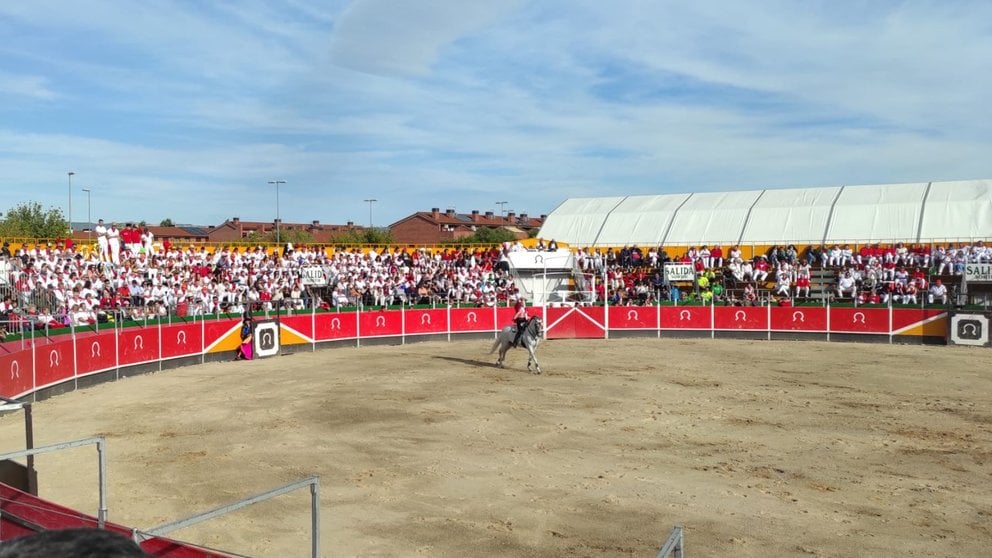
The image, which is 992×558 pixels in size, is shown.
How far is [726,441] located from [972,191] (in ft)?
148

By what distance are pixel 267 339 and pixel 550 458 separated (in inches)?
767

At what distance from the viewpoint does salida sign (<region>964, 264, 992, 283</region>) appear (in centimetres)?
3519

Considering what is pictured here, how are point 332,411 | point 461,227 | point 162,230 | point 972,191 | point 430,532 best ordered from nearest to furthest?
point 430,532, point 332,411, point 972,191, point 461,227, point 162,230

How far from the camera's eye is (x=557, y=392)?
2194 centimetres

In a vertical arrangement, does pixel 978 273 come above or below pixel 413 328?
above

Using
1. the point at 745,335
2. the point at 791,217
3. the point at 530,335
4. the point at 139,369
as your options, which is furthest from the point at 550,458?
the point at 791,217

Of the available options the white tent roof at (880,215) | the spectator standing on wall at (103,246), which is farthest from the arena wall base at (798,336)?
the spectator standing on wall at (103,246)

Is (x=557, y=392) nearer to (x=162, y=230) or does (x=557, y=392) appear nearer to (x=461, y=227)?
(x=461, y=227)

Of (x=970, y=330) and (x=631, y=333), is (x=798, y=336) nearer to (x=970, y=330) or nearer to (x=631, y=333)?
(x=970, y=330)

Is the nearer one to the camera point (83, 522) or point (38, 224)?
point (83, 522)

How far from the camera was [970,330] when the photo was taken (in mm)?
33469

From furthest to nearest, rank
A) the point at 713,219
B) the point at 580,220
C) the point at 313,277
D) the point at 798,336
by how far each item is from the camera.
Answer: the point at 580,220 → the point at 713,219 → the point at 798,336 → the point at 313,277

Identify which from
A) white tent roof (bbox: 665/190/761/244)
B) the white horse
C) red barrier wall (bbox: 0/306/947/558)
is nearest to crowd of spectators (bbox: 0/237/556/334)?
red barrier wall (bbox: 0/306/947/558)

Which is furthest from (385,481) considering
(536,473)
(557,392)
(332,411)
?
(557,392)
